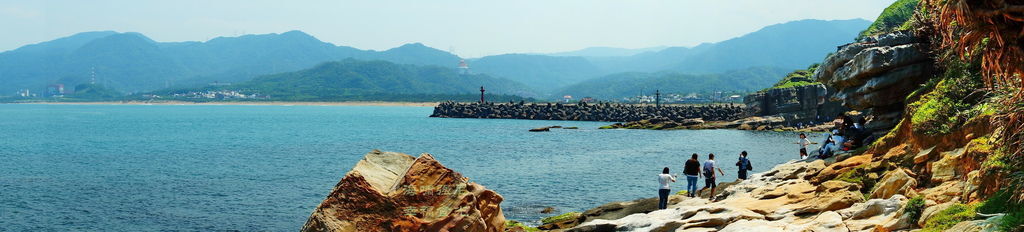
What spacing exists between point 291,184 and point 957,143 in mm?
36600

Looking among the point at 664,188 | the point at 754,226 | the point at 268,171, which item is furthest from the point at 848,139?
the point at 268,171

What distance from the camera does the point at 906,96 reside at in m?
31.1

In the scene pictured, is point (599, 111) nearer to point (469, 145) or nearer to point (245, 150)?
point (469, 145)

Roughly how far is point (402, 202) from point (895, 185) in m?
12.1

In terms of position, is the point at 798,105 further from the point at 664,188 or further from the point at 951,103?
the point at 951,103

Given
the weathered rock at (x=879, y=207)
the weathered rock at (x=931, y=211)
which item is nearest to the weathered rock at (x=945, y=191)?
the weathered rock at (x=879, y=207)

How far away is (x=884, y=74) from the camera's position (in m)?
31.9

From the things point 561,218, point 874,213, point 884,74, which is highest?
point 884,74

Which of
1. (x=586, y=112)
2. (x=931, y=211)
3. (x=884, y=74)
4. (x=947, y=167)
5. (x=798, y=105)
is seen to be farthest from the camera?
(x=586, y=112)

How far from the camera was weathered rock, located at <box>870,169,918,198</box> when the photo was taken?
19.3 meters

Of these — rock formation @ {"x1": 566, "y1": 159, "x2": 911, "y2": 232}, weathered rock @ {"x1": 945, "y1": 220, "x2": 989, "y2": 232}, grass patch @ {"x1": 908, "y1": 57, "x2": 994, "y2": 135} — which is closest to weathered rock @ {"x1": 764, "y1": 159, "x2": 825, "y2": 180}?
rock formation @ {"x1": 566, "y1": 159, "x2": 911, "y2": 232}

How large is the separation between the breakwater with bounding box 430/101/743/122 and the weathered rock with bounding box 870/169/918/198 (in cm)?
11609

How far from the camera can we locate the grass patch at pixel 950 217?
14.5 metres

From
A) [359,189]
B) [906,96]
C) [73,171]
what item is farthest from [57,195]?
[906,96]
